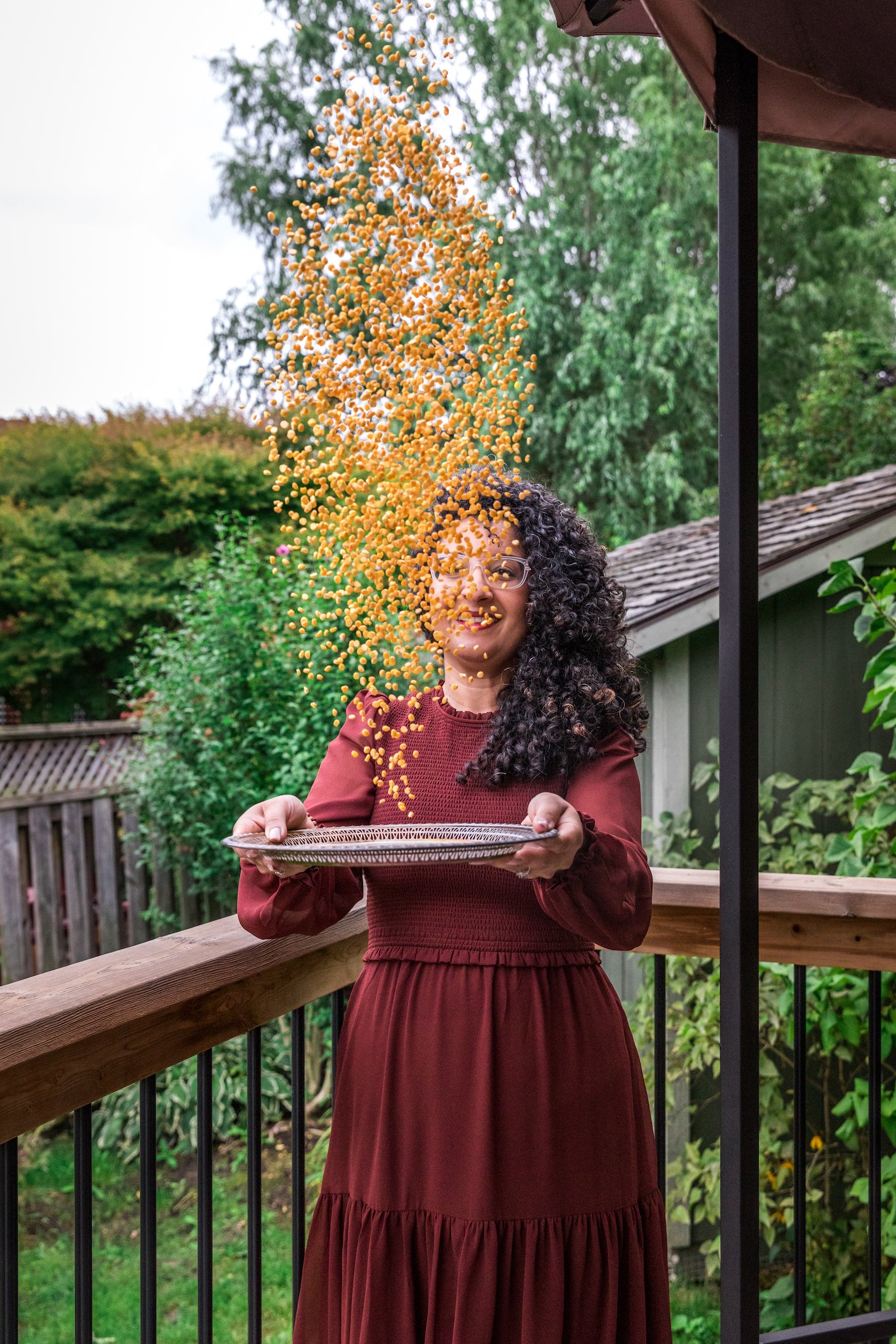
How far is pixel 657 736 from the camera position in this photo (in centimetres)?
361

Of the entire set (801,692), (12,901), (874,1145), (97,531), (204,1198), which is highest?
(97,531)

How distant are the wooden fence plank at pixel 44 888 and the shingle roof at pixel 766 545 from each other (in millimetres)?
2792

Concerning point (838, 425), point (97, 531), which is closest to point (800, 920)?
point (97, 531)

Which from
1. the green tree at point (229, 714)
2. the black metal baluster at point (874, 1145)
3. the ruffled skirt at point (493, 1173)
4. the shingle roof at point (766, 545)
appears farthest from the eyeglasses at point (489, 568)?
the green tree at point (229, 714)

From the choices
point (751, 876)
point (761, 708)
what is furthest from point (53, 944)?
point (751, 876)

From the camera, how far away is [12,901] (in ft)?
15.4

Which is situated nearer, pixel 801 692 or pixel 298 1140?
pixel 298 1140

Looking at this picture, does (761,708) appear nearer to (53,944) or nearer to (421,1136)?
(421,1136)

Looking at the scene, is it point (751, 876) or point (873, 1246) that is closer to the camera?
point (751, 876)

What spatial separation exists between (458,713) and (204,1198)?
0.64m

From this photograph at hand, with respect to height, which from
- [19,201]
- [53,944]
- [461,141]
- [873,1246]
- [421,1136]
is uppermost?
[461,141]

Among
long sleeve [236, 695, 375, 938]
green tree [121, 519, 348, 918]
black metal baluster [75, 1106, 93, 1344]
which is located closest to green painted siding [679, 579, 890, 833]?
green tree [121, 519, 348, 918]

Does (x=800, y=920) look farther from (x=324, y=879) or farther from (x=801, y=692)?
(x=801, y=692)

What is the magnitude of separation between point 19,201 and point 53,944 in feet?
16.3
